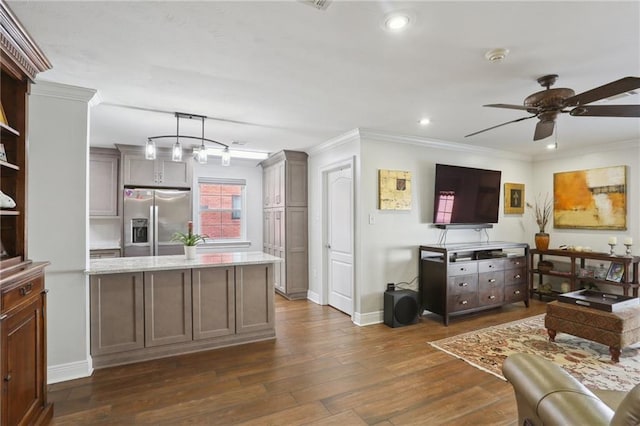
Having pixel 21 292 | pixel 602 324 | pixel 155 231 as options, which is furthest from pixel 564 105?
pixel 155 231

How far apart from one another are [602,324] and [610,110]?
6.56 ft

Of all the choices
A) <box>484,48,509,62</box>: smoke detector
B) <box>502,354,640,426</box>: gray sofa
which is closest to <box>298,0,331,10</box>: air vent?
<box>484,48,509,62</box>: smoke detector

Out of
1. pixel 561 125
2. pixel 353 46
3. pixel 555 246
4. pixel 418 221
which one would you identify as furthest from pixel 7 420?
pixel 555 246

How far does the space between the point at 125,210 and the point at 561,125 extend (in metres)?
5.88

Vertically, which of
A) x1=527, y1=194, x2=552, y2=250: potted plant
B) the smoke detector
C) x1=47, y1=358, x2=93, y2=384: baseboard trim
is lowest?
x1=47, y1=358, x2=93, y2=384: baseboard trim

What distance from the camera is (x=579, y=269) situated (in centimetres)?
502

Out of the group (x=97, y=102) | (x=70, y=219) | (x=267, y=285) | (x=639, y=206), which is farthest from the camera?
(x=639, y=206)

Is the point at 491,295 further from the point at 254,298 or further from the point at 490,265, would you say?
the point at 254,298

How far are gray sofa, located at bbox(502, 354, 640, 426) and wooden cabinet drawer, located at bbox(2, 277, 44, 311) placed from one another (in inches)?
101

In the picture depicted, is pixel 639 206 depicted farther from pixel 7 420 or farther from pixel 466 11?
pixel 7 420

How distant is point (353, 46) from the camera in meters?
2.06

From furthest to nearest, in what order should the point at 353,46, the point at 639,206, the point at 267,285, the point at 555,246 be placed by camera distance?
the point at 555,246 < the point at 639,206 < the point at 267,285 < the point at 353,46

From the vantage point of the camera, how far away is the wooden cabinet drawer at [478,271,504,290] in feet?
14.3

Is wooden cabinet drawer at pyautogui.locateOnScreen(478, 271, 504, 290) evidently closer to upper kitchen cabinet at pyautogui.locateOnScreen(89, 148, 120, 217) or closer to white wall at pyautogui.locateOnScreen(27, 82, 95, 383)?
white wall at pyautogui.locateOnScreen(27, 82, 95, 383)
